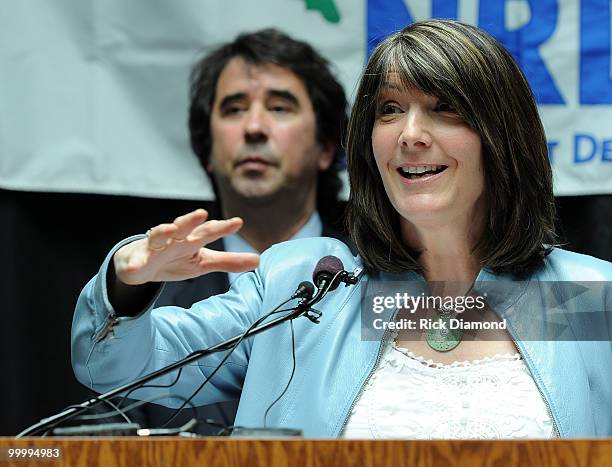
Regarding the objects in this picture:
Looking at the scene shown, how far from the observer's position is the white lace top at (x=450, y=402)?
1761mm

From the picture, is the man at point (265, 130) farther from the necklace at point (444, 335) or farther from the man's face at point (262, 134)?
the necklace at point (444, 335)

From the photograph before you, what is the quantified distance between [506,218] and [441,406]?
425 mm

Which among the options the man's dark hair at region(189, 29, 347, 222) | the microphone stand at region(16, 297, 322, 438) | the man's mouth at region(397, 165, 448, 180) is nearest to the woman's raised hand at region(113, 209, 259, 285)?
the microphone stand at region(16, 297, 322, 438)

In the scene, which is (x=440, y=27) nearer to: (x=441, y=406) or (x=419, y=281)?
Result: (x=419, y=281)

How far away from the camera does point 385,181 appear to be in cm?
200

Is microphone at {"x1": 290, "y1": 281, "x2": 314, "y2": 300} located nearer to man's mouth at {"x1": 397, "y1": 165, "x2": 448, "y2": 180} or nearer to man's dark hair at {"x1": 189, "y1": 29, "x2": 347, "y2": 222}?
man's mouth at {"x1": 397, "y1": 165, "x2": 448, "y2": 180}

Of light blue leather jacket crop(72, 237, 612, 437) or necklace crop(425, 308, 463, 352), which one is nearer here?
light blue leather jacket crop(72, 237, 612, 437)

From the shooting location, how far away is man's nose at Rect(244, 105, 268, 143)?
3371 millimetres

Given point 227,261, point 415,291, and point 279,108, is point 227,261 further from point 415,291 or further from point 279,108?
point 279,108

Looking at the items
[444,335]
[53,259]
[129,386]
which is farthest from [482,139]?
[53,259]

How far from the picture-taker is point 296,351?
6.38 ft

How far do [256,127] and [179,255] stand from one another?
174 cm

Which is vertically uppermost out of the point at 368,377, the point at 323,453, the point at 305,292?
the point at 305,292

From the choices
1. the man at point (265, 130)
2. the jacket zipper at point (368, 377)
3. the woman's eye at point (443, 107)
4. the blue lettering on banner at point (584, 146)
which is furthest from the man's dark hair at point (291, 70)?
the jacket zipper at point (368, 377)
